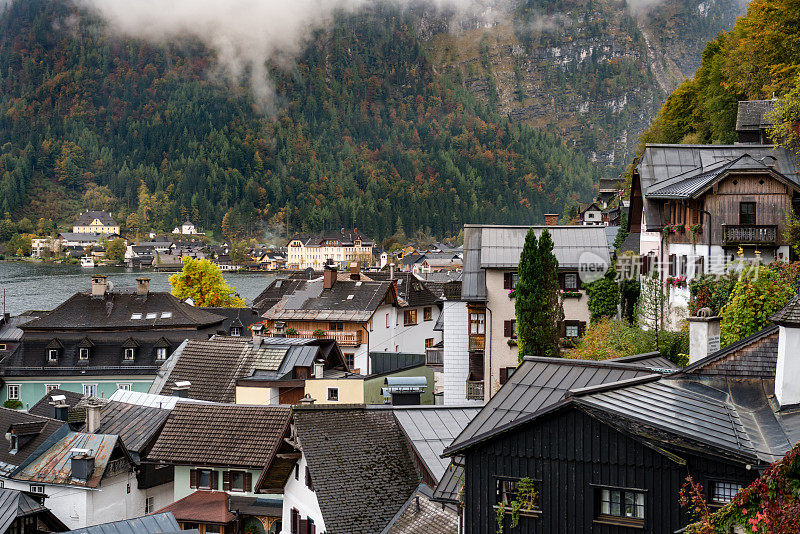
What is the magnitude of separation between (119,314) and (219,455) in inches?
1316

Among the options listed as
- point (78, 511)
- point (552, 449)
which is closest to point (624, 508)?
point (552, 449)

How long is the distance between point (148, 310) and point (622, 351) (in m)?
39.2

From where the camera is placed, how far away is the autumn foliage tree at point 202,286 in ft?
295

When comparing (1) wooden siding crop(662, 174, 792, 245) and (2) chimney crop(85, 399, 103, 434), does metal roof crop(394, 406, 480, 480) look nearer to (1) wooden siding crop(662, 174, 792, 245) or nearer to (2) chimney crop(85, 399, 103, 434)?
(1) wooden siding crop(662, 174, 792, 245)

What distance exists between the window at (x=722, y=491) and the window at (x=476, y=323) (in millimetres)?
25308

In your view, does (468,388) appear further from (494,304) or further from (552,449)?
(552,449)

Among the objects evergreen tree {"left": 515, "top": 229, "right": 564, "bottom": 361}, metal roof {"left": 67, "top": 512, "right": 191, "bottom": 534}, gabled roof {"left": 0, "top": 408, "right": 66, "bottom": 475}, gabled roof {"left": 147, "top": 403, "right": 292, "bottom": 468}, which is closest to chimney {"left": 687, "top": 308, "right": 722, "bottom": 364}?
metal roof {"left": 67, "top": 512, "right": 191, "bottom": 534}

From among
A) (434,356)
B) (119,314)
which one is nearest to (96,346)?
(119,314)

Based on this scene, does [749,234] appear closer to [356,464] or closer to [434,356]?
[356,464]

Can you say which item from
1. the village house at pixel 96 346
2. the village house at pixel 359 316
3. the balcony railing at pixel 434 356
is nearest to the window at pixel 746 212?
the balcony railing at pixel 434 356

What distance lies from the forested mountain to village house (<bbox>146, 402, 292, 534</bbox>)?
18.0m

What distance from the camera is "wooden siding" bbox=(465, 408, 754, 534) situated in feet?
39.9

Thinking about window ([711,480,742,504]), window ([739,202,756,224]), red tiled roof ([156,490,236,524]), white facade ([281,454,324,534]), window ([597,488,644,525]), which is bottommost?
red tiled roof ([156,490,236,524])

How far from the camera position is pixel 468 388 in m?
37.1
